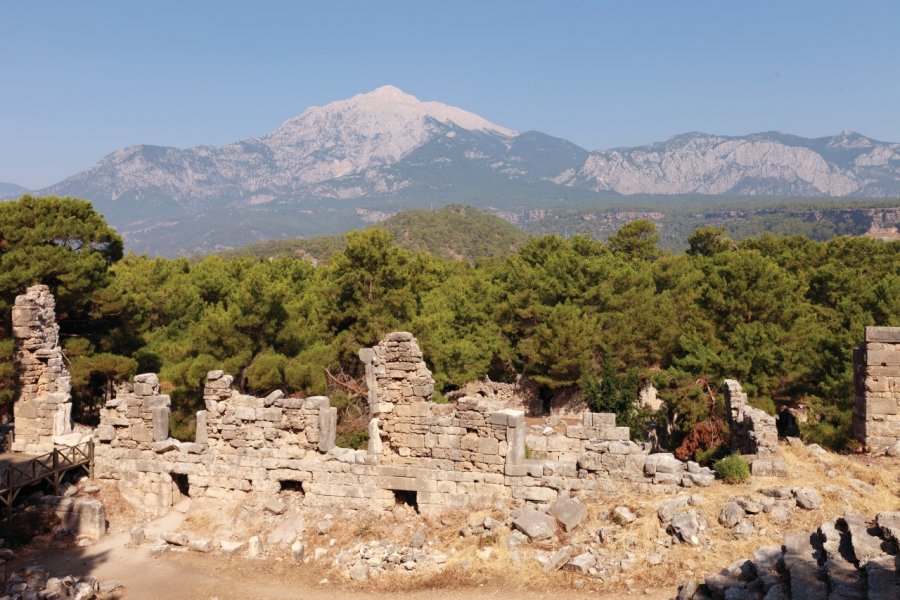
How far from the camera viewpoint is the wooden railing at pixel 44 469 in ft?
43.1

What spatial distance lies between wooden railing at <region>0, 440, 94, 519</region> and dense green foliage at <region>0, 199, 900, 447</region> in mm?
5384

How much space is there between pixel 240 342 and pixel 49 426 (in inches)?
245

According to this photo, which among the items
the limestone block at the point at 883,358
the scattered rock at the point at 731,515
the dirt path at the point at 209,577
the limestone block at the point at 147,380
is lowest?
the dirt path at the point at 209,577

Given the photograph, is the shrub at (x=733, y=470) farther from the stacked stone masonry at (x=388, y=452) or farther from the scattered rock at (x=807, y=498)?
the scattered rock at (x=807, y=498)

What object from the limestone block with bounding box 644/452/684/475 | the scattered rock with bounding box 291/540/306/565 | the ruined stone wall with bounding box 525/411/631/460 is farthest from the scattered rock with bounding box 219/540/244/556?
the limestone block with bounding box 644/452/684/475

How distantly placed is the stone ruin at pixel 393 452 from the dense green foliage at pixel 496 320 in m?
5.55

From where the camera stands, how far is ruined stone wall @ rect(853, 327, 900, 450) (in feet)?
44.1

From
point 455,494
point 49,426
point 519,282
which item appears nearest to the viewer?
point 455,494

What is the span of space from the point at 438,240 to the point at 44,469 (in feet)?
314

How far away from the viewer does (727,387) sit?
15.6m

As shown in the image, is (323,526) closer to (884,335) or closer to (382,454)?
(382,454)

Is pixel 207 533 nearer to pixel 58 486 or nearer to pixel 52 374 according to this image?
pixel 58 486

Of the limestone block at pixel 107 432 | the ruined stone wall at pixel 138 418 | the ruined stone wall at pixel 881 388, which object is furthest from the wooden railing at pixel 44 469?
the ruined stone wall at pixel 881 388

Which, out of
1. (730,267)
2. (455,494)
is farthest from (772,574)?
(730,267)
